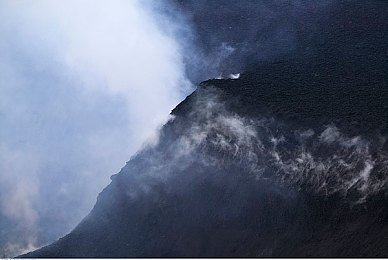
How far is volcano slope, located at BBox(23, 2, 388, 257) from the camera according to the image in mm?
59344

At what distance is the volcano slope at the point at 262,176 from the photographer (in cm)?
5934

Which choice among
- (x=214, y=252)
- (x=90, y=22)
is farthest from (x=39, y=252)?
(x=90, y=22)

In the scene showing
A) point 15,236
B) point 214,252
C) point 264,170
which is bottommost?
point 214,252

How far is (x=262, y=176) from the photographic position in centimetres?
6544

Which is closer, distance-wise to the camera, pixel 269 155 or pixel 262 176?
pixel 262 176

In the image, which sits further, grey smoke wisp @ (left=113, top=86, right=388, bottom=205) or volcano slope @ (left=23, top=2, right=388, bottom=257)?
grey smoke wisp @ (left=113, top=86, right=388, bottom=205)

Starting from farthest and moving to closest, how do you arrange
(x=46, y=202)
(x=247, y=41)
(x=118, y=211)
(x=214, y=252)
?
(x=247, y=41) → (x=46, y=202) → (x=118, y=211) → (x=214, y=252)

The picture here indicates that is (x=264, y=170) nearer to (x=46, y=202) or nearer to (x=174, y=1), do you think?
(x=46, y=202)

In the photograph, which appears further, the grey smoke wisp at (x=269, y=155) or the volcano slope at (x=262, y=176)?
the grey smoke wisp at (x=269, y=155)

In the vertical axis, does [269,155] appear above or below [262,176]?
above

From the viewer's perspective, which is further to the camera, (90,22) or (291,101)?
(90,22)

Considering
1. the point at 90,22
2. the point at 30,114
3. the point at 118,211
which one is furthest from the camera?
the point at 90,22

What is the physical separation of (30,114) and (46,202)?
18049 millimetres

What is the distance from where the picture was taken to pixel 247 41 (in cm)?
8750
